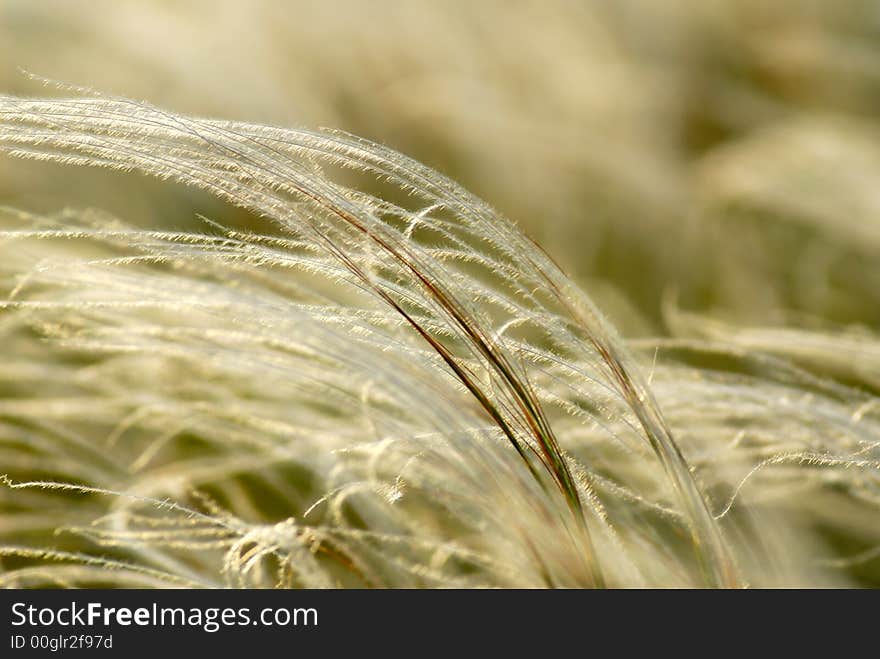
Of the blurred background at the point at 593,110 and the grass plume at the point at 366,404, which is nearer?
the grass plume at the point at 366,404

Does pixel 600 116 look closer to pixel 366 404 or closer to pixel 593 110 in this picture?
pixel 593 110

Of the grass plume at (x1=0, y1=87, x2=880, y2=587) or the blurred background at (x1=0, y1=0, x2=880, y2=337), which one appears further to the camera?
the blurred background at (x1=0, y1=0, x2=880, y2=337)

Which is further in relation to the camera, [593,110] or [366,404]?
[593,110]

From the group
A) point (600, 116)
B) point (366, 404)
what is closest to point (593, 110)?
point (600, 116)

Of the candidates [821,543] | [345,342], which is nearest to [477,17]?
[821,543]

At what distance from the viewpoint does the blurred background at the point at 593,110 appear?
39.9 inches

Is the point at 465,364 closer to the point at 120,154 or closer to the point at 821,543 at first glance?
the point at 120,154

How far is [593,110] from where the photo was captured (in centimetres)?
113

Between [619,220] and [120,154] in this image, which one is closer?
[120,154]

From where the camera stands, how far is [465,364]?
0.46 meters

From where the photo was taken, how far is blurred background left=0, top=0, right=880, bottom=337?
1013 millimetres

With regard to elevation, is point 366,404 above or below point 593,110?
below

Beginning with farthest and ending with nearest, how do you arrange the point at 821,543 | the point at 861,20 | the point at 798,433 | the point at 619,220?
the point at 861,20
the point at 619,220
the point at 821,543
the point at 798,433
